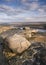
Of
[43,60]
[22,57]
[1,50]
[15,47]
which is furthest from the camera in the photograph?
[1,50]

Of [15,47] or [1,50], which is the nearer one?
[15,47]

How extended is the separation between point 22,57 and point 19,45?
0.99 metres

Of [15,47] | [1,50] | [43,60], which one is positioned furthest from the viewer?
[1,50]

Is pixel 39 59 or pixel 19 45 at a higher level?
pixel 19 45

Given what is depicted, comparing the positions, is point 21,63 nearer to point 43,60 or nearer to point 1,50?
point 43,60

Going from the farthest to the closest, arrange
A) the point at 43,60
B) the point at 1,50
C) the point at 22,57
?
the point at 1,50 < the point at 22,57 < the point at 43,60

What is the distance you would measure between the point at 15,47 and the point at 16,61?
126cm

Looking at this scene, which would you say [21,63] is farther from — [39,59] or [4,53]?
[4,53]

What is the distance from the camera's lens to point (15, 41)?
9.88 metres

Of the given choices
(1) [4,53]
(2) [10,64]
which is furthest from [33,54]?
(1) [4,53]

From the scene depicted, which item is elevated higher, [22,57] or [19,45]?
[19,45]

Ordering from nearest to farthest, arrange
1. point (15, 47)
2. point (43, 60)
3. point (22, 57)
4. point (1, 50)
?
point (43, 60)
point (22, 57)
point (15, 47)
point (1, 50)

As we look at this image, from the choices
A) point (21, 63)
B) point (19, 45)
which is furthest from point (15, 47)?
point (21, 63)

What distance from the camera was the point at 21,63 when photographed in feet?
27.0
